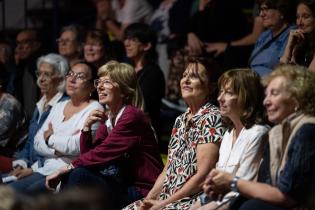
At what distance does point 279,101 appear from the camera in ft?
16.5

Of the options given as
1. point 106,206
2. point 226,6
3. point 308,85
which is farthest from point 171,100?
point 106,206

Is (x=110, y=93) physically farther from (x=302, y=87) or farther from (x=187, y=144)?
(x=302, y=87)

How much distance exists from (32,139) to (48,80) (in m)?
0.48

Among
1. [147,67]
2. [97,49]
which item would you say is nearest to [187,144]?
[147,67]

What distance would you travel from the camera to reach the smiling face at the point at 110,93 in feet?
21.1

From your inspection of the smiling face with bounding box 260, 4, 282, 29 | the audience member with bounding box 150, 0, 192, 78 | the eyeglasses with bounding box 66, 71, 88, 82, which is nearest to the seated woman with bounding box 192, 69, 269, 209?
the smiling face with bounding box 260, 4, 282, 29

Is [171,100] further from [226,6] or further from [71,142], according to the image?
[71,142]

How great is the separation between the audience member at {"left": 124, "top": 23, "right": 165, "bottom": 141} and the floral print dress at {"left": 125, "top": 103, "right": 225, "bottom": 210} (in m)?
1.62

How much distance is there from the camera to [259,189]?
491 centimetres

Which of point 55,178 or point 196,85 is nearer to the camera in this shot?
point 196,85

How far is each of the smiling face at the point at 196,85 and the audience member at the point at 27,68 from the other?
2.48m

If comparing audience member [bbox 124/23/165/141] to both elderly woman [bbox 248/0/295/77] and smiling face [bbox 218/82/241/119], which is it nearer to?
elderly woman [bbox 248/0/295/77]

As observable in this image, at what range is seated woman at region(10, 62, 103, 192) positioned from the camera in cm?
683

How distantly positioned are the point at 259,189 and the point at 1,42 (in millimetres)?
4897
